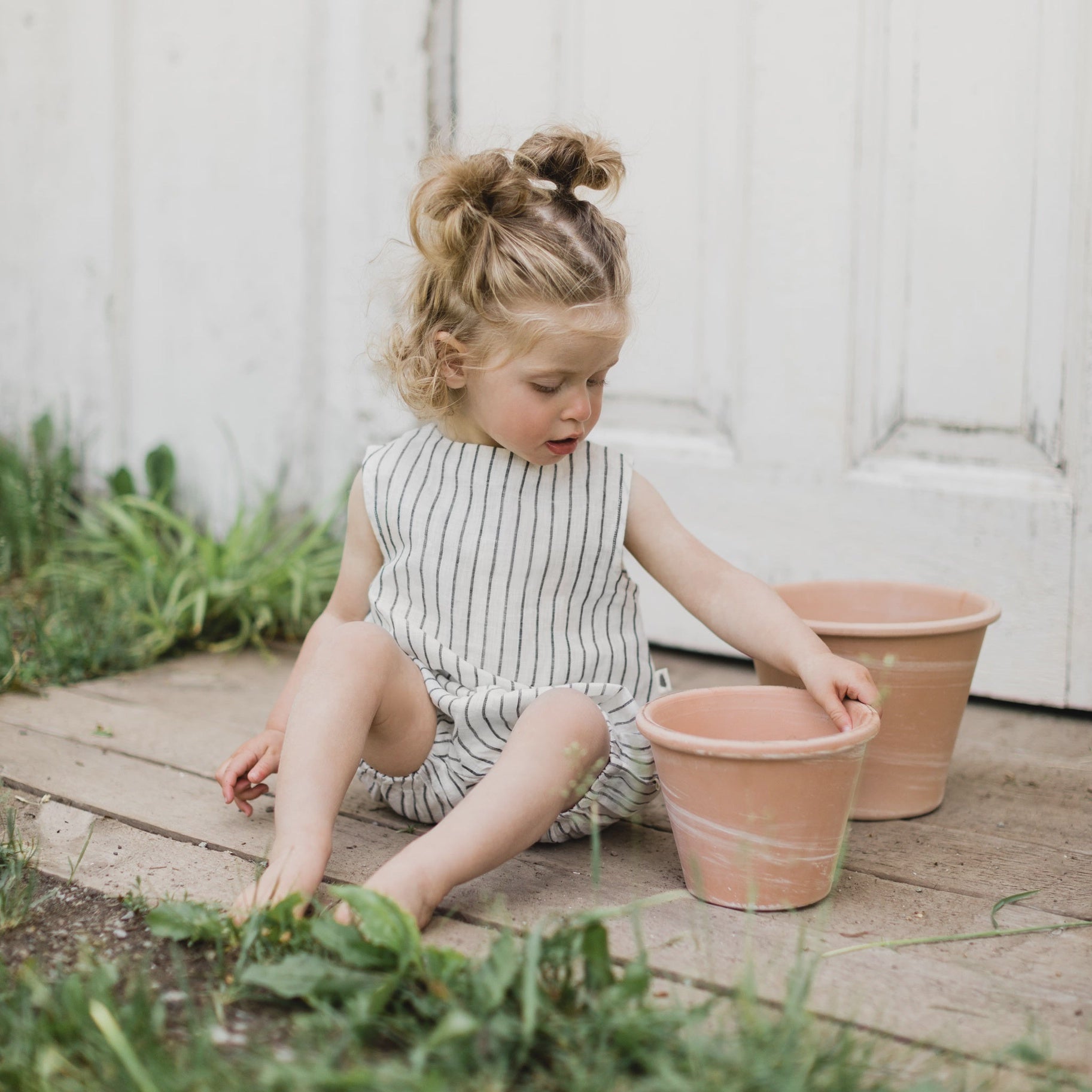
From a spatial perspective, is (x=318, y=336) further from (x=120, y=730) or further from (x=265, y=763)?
(x=265, y=763)

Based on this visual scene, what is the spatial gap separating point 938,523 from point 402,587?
919 millimetres

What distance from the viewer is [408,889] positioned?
45.6 inches

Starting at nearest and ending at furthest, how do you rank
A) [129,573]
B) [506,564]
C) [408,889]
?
[408,889] < [506,564] < [129,573]

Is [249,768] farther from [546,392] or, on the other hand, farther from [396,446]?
[546,392]

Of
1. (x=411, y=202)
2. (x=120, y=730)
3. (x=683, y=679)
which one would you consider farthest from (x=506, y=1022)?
(x=683, y=679)

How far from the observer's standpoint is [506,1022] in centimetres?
93

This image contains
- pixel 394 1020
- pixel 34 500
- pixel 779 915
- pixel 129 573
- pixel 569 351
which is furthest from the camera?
pixel 34 500

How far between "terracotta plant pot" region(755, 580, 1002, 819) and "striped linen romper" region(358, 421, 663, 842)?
203 mm

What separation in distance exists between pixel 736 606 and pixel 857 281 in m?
0.81

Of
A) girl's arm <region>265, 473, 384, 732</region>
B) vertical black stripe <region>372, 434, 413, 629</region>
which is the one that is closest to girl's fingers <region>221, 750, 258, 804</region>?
girl's arm <region>265, 473, 384, 732</region>

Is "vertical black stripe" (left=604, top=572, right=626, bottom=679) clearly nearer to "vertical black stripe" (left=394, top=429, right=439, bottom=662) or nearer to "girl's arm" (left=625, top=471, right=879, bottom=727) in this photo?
"girl's arm" (left=625, top=471, right=879, bottom=727)

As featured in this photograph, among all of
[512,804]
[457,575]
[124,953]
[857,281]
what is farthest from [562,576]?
[857,281]

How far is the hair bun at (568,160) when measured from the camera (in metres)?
1.47

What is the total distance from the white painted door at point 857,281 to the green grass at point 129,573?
0.68 m
